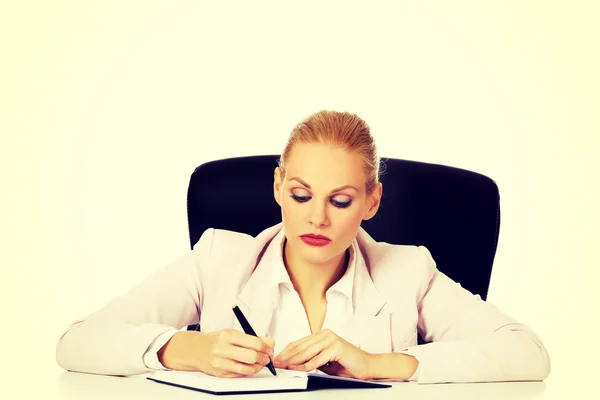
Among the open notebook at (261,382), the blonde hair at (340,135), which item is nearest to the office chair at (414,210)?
the blonde hair at (340,135)

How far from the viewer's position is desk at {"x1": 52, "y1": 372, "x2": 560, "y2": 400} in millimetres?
2152

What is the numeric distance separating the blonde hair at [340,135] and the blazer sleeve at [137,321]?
448 mm

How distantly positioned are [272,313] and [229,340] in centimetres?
63

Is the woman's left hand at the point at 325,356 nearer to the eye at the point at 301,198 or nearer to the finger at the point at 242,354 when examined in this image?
the finger at the point at 242,354

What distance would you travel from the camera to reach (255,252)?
2.97m

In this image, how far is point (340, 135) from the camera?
9.12 ft

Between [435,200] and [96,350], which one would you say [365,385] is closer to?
[96,350]

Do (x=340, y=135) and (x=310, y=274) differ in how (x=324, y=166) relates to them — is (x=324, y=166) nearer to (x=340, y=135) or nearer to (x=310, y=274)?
(x=340, y=135)

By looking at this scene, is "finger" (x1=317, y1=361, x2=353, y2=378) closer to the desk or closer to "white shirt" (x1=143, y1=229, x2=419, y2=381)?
the desk

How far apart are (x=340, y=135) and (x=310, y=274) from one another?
0.46m

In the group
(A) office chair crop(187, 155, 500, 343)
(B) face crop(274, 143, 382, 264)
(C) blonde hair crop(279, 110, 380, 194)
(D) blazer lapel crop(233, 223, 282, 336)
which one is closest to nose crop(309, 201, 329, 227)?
(B) face crop(274, 143, 382, 264)

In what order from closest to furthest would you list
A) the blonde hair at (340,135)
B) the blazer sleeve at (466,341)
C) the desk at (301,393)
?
the desk at (301,393) < the blazer sleeve at (466,341) < the blonde hair at (340,135)

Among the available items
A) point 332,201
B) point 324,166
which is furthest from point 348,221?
point 324,166

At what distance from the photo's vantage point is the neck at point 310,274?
292 cm
